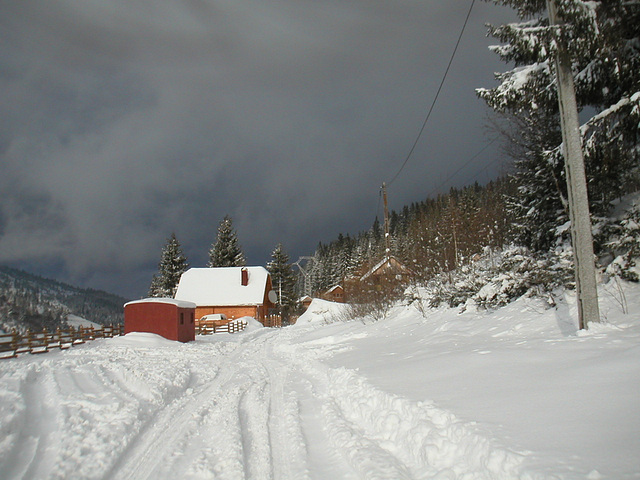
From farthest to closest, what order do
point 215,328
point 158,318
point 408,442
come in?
1. point 215,328
2. point 158,318
3. point 408,442

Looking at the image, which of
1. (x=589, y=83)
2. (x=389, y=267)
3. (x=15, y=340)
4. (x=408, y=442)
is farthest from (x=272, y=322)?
(x=408, y=442)

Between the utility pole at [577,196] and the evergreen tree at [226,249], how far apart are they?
62.3 metres

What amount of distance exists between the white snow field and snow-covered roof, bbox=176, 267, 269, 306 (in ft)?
137

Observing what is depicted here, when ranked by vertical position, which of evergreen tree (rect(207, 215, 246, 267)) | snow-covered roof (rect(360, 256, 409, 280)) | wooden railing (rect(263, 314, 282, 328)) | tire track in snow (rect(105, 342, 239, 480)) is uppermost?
evergreen tree (rect(207, 215, 246, 267))

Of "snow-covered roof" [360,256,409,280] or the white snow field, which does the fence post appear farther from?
"snow-covered roof" [360,256,409,280]

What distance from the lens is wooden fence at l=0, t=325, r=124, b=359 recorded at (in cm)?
2019

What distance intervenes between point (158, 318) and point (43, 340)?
6.03 m

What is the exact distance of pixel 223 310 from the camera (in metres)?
52.5

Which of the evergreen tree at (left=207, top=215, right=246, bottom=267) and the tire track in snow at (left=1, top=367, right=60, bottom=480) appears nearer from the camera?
the tire track in snow at (left=1, top=367, right=60, bottom=480)

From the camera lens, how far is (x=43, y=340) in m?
22.8

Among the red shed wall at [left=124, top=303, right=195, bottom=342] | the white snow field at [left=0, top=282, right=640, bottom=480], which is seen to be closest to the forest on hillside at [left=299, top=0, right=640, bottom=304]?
the white snow field at [left=0, top=282, right=640, bottom=480]

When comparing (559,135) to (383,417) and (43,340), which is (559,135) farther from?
(43,340)

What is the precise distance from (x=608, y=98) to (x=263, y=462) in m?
10.8

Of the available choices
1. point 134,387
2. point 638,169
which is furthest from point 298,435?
point 638,169
